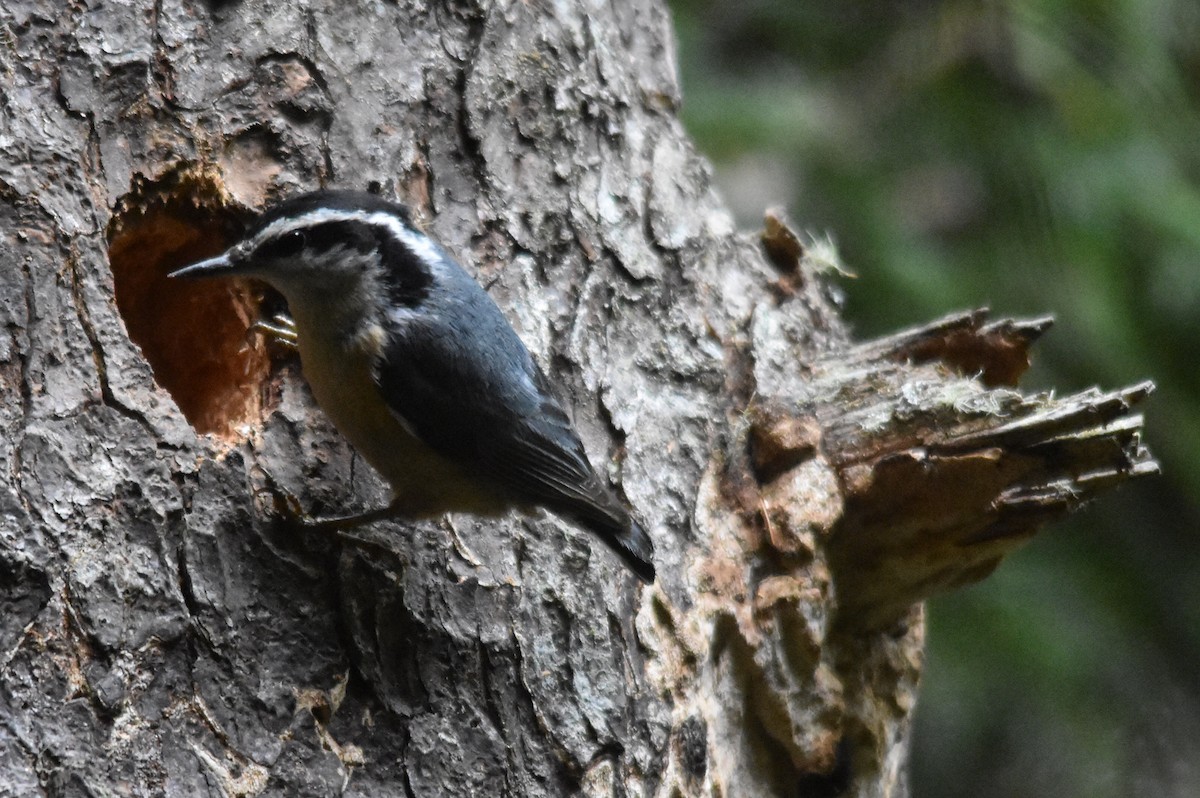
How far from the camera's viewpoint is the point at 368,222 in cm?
259

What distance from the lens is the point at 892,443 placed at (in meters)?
2.87

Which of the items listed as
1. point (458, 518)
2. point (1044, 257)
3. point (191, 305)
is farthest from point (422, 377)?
point (1044, 257)

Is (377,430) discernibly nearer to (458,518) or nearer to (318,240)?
(458,518)

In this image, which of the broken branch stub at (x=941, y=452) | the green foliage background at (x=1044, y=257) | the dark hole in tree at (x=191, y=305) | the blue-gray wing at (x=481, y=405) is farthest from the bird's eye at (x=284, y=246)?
the green foliage background at (x=1044, y=257)

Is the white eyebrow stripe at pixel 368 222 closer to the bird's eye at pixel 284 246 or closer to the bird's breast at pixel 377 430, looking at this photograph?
the bird's eye at pixel 284 246

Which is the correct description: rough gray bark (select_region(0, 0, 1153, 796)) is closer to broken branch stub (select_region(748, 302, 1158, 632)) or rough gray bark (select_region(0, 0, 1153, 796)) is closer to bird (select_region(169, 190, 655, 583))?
broken branch stub (select_region(748, 302, 1158, 632))

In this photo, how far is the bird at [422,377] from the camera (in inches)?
102

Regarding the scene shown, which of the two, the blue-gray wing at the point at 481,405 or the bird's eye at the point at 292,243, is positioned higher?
the bird's eye at the point at 292,243

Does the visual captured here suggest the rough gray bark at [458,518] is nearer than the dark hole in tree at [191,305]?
Yes

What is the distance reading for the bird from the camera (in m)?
2.60

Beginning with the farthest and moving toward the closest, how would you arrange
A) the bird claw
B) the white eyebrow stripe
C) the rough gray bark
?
the bird claw → the white eyebrow stripe → the rough gray bark

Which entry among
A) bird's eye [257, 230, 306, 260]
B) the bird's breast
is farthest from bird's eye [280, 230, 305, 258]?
the bird's breast

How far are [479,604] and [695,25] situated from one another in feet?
9.95

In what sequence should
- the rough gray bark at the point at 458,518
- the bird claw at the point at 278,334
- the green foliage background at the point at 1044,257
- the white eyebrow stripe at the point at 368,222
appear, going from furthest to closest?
the green foliage background at the point at 1044,257
the bird claw at the point at 278,334
the white eyebrow stripe at the point at 368,222
the rough gray bark at the point at 458,518
